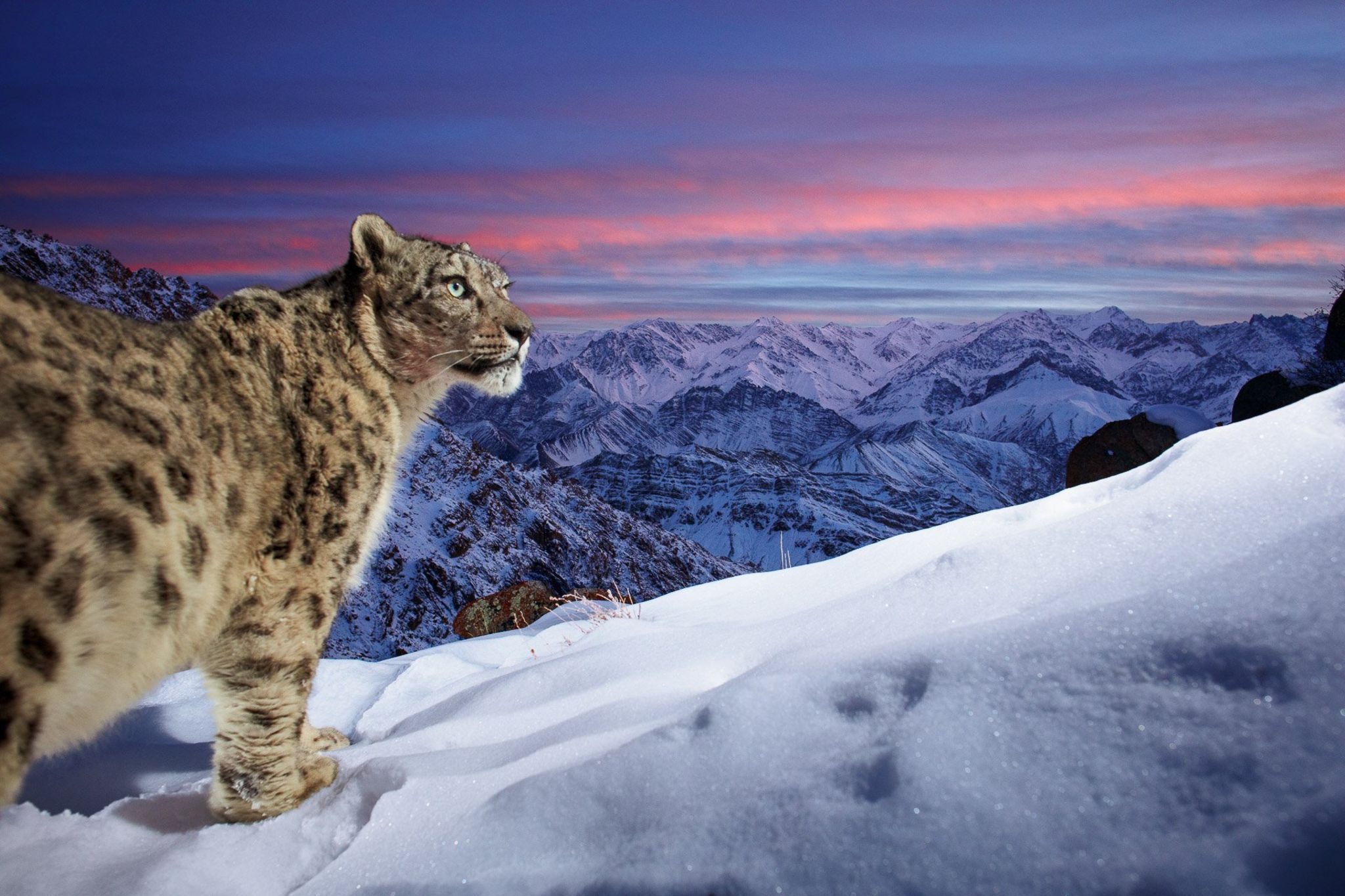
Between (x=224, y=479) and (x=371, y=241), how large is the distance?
6.47ft

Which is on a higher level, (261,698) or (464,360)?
(464,360)

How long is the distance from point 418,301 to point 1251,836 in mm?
4798

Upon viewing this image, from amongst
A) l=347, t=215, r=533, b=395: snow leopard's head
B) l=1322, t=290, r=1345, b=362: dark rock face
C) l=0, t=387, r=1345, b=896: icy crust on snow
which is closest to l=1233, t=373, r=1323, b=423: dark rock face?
l=1322, t=290, r=1345, b=362: dark rock face

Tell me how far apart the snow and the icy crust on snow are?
2459cm

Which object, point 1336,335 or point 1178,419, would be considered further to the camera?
point 1178,419

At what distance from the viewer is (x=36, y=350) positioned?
3074 mm

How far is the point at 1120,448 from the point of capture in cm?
2603

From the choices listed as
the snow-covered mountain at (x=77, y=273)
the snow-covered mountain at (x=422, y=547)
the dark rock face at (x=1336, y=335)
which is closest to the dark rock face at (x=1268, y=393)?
the dark rock face at (x=1336, y=335)

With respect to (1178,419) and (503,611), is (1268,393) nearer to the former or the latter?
(1178,419)

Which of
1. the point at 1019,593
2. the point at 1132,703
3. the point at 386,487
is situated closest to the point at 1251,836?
the point at 1132,703

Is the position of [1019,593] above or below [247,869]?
above

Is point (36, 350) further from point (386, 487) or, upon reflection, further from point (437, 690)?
point (437, 690)

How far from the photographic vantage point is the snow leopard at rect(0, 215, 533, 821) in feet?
9.64

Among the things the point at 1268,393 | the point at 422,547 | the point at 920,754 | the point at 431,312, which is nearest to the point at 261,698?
the point at 431,312
